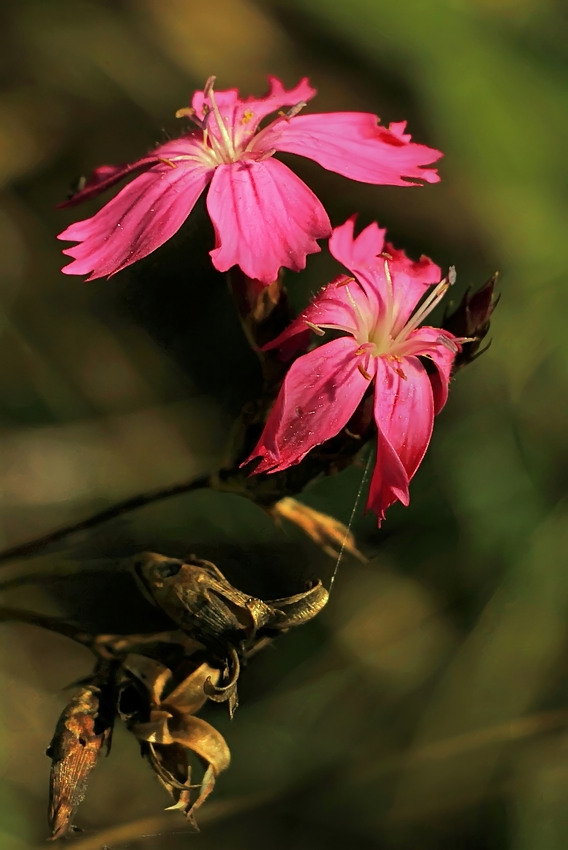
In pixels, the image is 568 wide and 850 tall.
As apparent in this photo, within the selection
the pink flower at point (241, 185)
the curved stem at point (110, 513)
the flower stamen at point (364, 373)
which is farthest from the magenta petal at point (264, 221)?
the curved stem at point (110, 513)

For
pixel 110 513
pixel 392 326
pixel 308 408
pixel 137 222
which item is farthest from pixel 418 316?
pixel 110 513

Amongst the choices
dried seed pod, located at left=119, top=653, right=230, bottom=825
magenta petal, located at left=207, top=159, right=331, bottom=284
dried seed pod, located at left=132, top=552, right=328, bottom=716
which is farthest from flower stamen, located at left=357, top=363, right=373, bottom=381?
dried seed pod, located at left=119, top=653, right=230, bottom=825

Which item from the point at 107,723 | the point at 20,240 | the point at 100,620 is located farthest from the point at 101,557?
the point at 20,240

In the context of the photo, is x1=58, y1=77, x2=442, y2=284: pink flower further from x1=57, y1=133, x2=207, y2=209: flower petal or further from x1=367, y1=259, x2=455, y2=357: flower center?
x1=367, y1=259, x2=455, y2=357: flower center

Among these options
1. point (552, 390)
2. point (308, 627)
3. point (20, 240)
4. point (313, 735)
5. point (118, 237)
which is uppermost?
point (552, 390)

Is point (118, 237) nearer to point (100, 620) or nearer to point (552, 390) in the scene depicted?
point (100, 620)

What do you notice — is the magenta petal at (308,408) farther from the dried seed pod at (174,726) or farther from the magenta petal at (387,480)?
the dried seed pod at (174,726)
